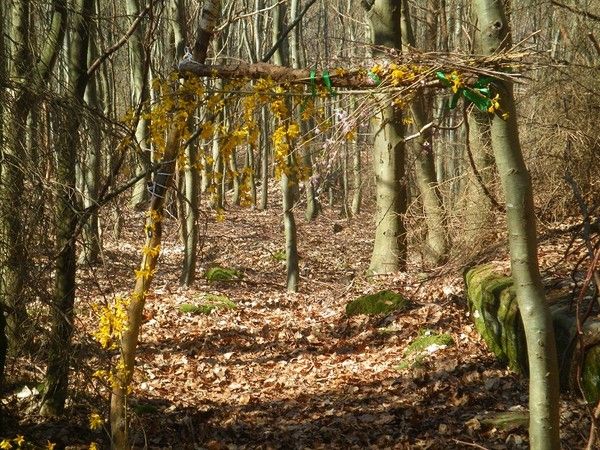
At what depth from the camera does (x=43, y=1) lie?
4891 mm

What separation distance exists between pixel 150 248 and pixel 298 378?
3.04m

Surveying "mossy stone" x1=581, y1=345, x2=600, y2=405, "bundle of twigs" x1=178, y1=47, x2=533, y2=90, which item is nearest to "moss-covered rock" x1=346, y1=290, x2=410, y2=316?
"mossy stone" x1=581, y1=345, x2=600, y2=405

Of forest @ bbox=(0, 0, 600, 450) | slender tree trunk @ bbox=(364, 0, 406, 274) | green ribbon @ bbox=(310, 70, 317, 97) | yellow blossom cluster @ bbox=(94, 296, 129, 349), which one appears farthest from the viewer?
slender tree trunk @ bbox=(364, 0, 406, 274)

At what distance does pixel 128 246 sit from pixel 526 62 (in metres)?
13.0

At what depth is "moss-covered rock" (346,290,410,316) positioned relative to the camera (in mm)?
9297

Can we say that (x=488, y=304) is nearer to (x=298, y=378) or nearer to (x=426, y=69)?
(x=298, y=378)

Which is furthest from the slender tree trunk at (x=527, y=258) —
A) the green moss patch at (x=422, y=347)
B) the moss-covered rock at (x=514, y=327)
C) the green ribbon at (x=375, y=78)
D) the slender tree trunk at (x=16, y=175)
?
the green moss patch at (x=422, y=347)

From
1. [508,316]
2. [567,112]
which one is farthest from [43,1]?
[567,112]

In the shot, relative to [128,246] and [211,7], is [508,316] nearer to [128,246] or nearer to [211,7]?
[211,7]

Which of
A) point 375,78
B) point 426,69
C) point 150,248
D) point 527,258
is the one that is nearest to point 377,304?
point 150,248

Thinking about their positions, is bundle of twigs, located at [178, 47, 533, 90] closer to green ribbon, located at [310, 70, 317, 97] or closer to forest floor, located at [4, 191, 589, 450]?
green ribbon, located at [310, 70, 317, 97]

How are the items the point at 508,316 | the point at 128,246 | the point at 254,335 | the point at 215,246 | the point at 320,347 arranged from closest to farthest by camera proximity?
1. the point at 508,316
2. the point at 320,347
3. the point at 254,335
4. the point at 128,246
5. the point at 215,246

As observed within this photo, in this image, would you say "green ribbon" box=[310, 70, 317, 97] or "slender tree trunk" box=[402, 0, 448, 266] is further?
"slender tree trunk" box=[402, 0, 448, 266]

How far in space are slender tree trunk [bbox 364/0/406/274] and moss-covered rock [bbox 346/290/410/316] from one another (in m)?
1.40
